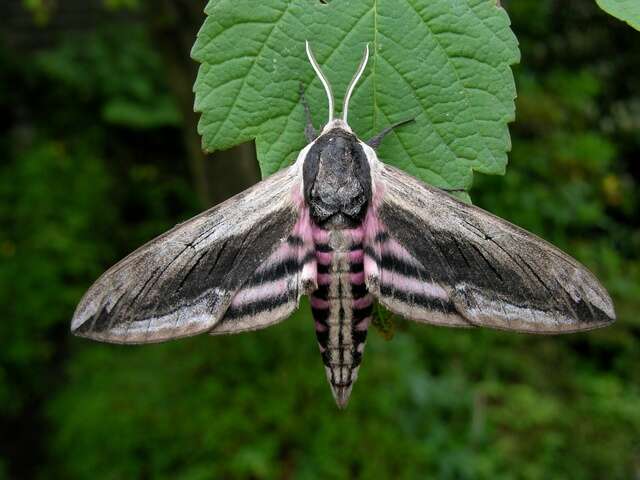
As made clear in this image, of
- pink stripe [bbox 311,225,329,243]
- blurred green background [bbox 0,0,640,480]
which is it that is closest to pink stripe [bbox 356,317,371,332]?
pink stripe [bbox 311,225,329,243]

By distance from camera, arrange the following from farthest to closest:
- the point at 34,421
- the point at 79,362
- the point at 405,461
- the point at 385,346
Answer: the point at 34,421 → the point at 79,362 → the point at 385,346 → the point at 405,461

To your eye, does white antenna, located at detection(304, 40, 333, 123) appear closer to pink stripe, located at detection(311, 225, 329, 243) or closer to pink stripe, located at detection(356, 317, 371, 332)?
pink stripe, located at detection(311, 225, 329, 243)

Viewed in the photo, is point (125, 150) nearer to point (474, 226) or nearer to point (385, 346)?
point (385, 346)

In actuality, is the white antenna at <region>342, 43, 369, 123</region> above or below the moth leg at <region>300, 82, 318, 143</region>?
above

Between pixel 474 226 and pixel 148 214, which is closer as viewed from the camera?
pixel 474 226

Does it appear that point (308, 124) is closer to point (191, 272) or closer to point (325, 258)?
point (325, 258)

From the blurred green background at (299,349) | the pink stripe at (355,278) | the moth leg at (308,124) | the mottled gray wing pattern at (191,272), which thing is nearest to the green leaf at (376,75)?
the moth leg at (308,124)

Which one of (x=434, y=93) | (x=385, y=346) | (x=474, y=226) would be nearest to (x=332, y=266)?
(x=474, y=226)
